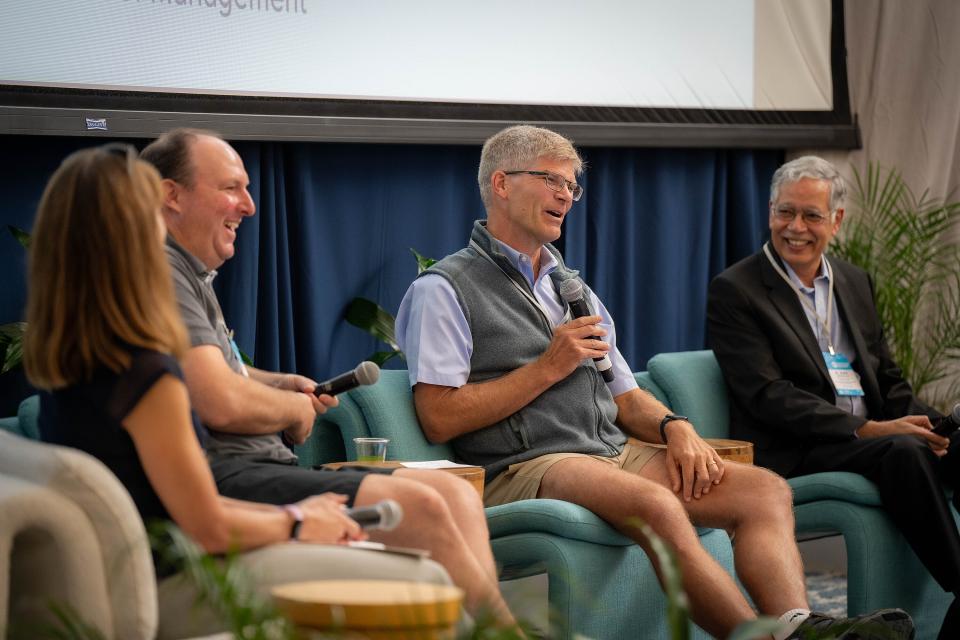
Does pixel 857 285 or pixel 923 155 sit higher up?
pixel 923 155

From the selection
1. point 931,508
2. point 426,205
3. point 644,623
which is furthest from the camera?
point 426,205

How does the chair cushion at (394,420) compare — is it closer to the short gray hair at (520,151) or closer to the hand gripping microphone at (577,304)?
the hand gripping microphone at (577,304)

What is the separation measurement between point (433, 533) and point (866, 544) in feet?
5.51

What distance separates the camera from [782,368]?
12.4ft

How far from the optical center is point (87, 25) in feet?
11.3

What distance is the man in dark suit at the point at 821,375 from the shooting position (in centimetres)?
342

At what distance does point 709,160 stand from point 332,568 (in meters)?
3.45

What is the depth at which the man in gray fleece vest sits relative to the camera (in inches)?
114

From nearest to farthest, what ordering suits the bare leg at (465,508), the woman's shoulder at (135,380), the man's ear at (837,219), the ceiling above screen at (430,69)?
the woman's shoulder at (135,380) < the bare leg at (465,508) < the ceiling above screen at (430,69) < the man's ear at (837,219)

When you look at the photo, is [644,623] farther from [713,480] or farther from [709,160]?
[709,160]

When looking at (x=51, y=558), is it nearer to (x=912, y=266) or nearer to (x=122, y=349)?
(x=122, y=349)

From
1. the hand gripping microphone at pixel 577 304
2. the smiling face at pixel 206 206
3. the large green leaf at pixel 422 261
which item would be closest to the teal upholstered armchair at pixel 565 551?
the hand gripping microphone at pixel 577 304

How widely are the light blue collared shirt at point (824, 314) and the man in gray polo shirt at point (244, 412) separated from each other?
6.06ft

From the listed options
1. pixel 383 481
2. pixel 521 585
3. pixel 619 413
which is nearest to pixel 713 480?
pixel 619 413
